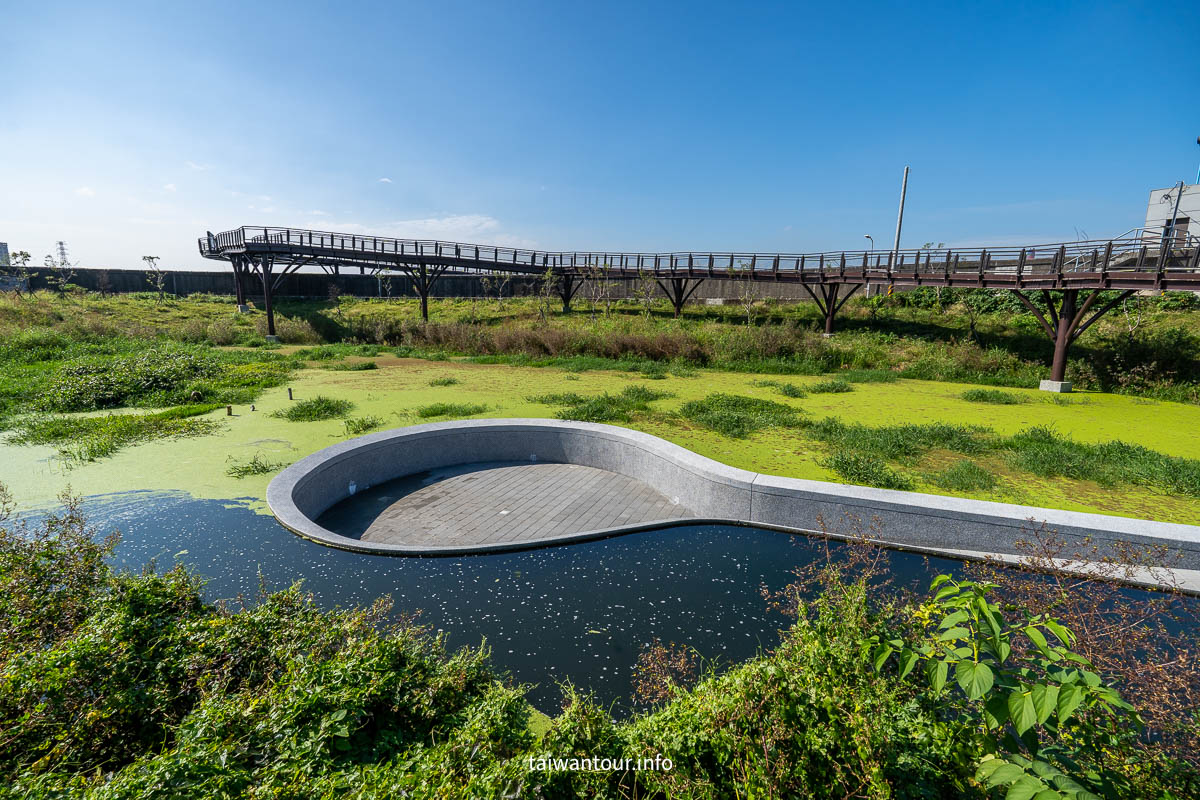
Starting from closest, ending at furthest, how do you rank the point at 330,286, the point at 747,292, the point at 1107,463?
the point at 1107,463 → the point at 747,292 → the point at 330,286

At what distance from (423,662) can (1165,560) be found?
7.01 metres

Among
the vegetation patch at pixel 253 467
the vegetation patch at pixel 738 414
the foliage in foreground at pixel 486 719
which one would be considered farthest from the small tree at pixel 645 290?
the foliage in foreground at pixel 486 719

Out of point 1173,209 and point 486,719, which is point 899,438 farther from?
point 1173,209

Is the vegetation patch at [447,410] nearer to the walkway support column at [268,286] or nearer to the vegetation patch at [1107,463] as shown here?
the vegetation patch at [1107,463]

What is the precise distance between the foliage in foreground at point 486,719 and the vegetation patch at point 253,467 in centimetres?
434

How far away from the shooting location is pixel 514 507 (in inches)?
278

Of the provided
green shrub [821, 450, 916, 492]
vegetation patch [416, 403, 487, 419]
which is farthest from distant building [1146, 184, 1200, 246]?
vegetation patch [416, 403, 487, 419]

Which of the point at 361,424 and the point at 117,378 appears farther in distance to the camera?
the point at 117,378

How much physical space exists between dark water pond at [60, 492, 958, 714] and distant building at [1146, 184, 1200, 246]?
31.9m

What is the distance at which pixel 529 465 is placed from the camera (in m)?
9.00

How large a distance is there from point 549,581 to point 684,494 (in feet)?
8.77

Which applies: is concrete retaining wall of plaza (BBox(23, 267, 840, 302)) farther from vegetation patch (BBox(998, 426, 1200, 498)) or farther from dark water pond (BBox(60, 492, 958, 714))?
dark water pond (BBox(60, 492, 958, 714))

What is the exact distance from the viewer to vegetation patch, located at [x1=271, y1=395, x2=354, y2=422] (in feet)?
33.7

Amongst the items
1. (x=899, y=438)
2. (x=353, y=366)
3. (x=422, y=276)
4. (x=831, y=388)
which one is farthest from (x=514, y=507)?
(x=422, y=276)
